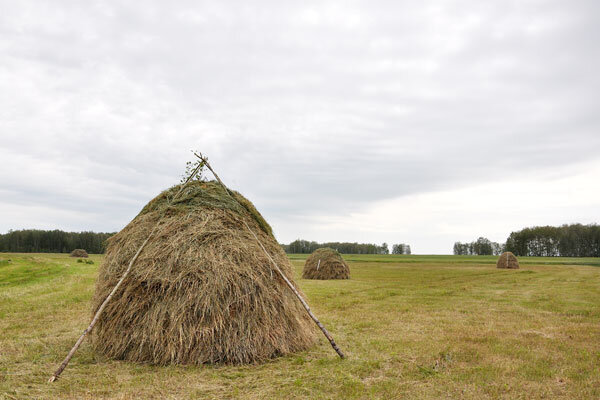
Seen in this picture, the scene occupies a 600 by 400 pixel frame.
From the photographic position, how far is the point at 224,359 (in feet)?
26.5

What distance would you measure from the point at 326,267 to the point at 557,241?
101472 mm

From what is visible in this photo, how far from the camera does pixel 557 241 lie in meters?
109

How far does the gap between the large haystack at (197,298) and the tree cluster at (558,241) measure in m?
122

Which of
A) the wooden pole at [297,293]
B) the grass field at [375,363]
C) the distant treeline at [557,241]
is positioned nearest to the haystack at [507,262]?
the grass field at [375,363]

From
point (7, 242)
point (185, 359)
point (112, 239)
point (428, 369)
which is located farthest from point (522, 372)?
point (7, 242)

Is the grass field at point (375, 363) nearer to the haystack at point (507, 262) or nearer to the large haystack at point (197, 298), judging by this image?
the large haystack at point (197, 298)

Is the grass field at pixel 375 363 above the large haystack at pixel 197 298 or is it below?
below

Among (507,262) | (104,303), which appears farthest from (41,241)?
(104,303)

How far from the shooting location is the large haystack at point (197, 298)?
8.03m

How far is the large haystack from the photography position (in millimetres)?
8031

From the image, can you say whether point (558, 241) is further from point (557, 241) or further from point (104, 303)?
point (104, 303)

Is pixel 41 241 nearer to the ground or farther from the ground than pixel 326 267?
farther from the ground

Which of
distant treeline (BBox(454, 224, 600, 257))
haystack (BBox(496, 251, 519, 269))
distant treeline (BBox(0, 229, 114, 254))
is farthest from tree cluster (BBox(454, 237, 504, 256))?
distant treeline (BBox(0, 229, 114, 254))

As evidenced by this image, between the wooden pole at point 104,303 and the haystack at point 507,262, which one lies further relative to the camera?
the haystack at point 507,262
